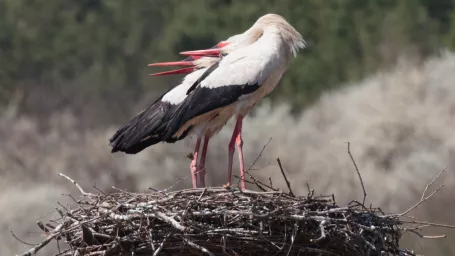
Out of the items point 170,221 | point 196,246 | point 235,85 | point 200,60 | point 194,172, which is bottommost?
Answer: point 196,246

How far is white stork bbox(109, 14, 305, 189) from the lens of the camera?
23.6ft

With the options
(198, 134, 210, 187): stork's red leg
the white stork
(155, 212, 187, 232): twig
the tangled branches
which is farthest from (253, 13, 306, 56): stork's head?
(155, 212, 187, 232): twig

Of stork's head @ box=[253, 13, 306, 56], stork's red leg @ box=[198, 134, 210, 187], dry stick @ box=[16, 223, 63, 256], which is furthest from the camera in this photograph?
stork's red leg @ box=[198, 134, 210, 187]

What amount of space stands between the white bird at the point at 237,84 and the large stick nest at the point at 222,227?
964 mm

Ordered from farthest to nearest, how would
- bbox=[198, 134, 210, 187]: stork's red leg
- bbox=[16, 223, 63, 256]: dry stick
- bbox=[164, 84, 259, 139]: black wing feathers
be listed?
bbox=[198, 134, 210, 187]: stork's red leg → bbox=[164, 84, 259, 139]: black wing feathers → bbox=[16, 223, 63, 256]: dry stick

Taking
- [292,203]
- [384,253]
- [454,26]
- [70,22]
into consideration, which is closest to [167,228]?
[292,203]

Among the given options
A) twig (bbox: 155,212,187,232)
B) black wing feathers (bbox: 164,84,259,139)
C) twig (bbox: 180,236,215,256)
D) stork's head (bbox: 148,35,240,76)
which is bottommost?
twig (bbox: 180,236,215,256)

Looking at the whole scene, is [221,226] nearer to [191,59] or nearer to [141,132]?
[141,132]

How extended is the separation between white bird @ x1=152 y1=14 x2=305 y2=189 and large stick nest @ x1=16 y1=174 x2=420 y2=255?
3.16ft

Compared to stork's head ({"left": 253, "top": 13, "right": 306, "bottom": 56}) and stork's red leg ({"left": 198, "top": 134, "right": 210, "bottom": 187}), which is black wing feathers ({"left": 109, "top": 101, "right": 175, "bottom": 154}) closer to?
stork's red leg ({"left": 198, "top": 134, "right": 210, "bottom": 187})

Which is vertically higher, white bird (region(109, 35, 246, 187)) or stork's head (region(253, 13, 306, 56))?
stork's head (region(253, 13, 306, 56))

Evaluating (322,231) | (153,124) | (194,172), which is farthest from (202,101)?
(322,231)

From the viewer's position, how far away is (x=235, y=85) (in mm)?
7211

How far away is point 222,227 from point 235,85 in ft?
4.85
